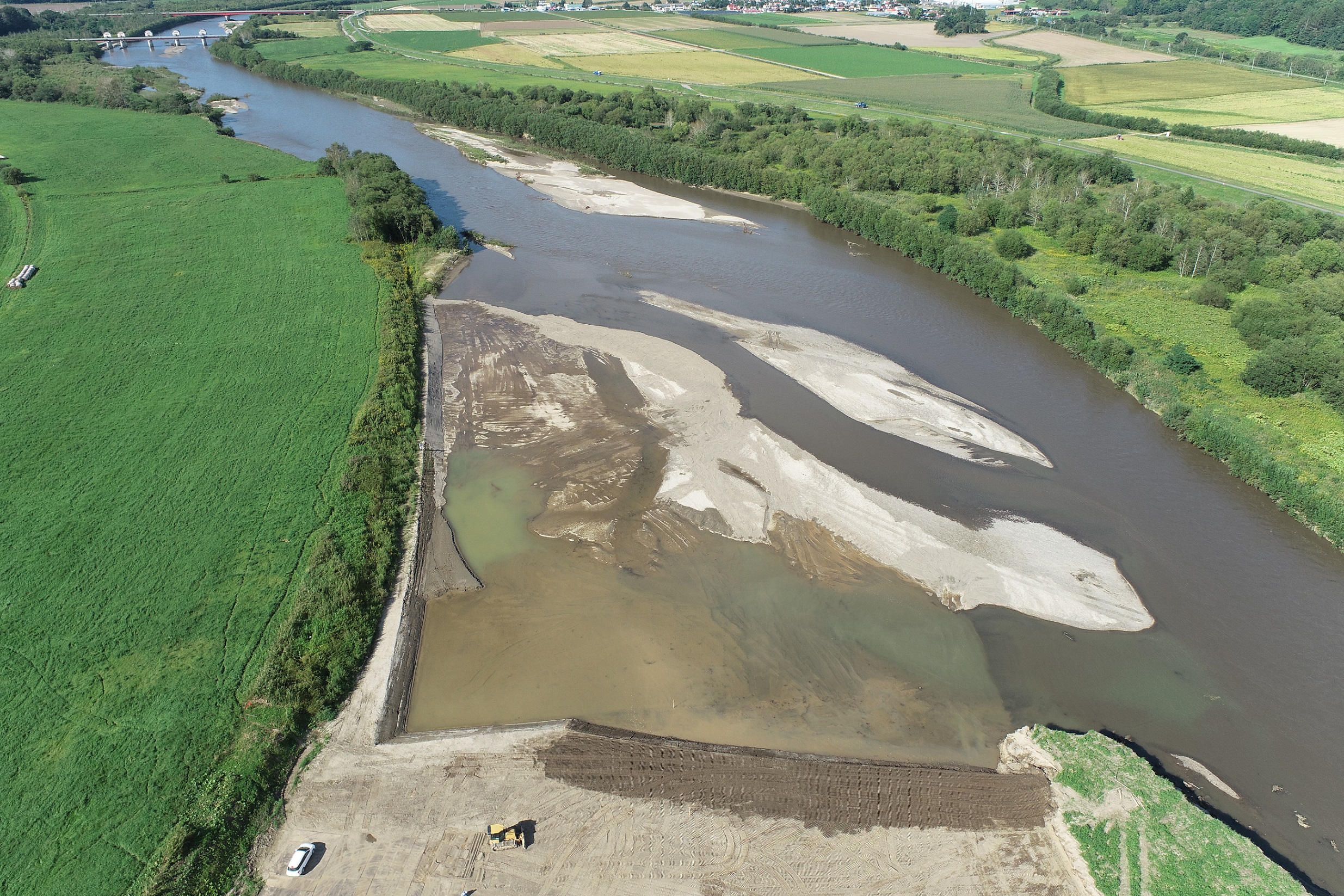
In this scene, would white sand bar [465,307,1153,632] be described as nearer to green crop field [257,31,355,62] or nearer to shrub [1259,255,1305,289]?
shrub [1259,255,1305,289]

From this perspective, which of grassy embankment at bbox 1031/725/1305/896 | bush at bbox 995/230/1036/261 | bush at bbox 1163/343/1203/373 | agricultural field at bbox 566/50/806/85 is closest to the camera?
grassy embankment at bbox 1031/725/1305/896

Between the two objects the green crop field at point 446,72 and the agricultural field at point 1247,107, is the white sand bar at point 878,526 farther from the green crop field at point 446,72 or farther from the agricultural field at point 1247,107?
the agricultural field at point 1247,107

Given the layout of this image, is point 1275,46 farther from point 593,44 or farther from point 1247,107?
point 593,44

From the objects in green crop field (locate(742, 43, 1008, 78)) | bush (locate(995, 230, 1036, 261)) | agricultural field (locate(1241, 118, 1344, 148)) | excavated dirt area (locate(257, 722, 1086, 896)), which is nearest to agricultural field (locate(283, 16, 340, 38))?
green crop field (locate(742, 43, 1008, 78))

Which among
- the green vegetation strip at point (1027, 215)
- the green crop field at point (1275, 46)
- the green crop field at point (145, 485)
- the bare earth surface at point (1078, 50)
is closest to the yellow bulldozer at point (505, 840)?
the green crop field at point (145, 485)

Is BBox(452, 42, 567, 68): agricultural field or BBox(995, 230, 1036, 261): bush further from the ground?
BBox(452, 42, 567, 68): agricultural field

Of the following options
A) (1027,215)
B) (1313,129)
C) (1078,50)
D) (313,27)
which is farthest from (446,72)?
(1078,50)

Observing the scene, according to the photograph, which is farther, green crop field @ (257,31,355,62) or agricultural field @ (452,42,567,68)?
green crop field @ (257,31,355,62)
